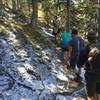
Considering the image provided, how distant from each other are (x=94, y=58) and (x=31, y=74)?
5.21 meters

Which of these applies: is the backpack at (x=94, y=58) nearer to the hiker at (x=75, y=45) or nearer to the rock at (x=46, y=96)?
the rock at (x=46, y=96)

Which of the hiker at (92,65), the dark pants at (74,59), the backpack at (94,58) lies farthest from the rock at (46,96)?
the backpack at (94,58)

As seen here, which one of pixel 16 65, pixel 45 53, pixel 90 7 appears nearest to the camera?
pixel 16 65

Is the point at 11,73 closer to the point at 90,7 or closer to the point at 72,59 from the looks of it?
the point at 72,59

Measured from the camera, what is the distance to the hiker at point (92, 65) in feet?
25.9

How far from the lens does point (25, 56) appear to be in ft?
49.0

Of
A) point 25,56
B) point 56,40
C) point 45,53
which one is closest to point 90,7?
point 56,40

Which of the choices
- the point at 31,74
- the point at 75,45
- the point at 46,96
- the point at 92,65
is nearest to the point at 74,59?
the point at 75,45

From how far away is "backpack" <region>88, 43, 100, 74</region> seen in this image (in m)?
7.87

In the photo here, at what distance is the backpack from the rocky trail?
124 inches

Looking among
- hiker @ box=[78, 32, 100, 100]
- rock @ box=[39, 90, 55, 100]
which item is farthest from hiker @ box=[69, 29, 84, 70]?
hiker @ box=[78, 32, 100, 100]

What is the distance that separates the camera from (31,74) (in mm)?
12781

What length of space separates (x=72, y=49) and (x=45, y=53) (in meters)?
3.46

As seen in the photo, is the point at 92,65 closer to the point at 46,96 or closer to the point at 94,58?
the point at 94,58
